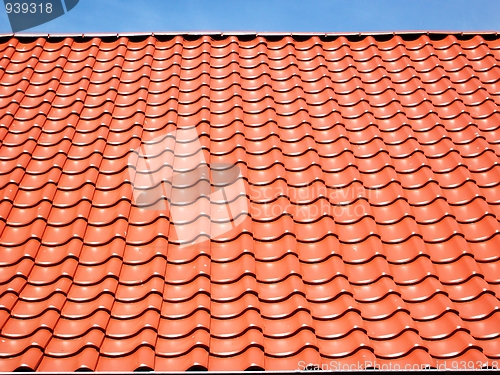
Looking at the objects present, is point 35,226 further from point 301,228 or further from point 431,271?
point 431,271

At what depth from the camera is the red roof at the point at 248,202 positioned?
13.2ft

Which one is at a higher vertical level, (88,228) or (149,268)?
(88,228)

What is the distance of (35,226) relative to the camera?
189 inches

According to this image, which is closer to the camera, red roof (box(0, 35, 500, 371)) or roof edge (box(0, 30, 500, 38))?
red roof (box(0, 35, 500, 371))

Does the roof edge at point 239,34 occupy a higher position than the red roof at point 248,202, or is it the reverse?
the roof edge at point 239,34

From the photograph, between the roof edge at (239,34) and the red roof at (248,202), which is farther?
the roof edge at (239,34)

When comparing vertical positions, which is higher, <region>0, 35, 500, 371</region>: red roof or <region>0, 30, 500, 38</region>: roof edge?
<region>0, 30, 500, 38</region>: roof edge

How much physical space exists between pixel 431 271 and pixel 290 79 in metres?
3.10

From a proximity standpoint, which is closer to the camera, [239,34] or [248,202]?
[248,202]

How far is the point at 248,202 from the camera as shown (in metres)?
5.04

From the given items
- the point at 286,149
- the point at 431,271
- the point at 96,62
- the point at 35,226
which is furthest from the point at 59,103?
the point at 431,271

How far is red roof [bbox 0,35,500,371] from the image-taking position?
4.02m

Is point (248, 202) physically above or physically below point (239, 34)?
below

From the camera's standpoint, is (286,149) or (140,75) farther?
(140,75)
